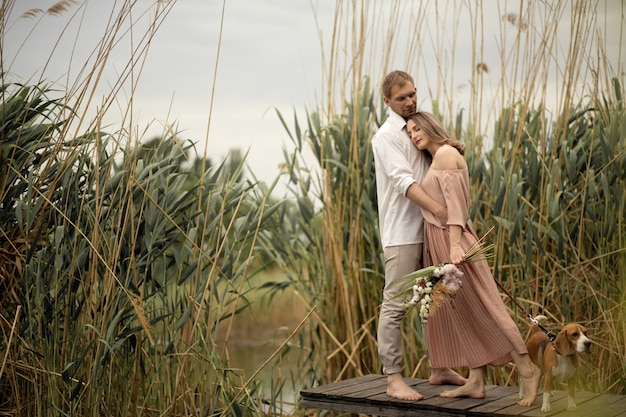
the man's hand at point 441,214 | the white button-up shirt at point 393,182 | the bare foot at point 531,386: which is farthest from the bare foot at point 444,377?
the man's hand at point 441,214

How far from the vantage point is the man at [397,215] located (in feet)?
11.2

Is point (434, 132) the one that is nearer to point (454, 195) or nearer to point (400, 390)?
point (454, 195)

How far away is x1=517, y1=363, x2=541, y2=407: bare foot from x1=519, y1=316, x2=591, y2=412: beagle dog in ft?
0.10

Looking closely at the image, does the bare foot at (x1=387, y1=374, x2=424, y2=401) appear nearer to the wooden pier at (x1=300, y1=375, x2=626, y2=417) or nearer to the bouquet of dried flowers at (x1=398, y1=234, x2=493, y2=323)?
the wooden pier at (x1=300, y1=375, x2=626, y2=417)

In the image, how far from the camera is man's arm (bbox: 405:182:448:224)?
10.9 ft

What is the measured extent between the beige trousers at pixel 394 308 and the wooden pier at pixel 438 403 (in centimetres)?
16

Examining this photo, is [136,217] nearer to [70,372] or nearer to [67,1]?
[70,372]

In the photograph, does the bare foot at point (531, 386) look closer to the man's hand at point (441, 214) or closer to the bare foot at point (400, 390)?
the bare foot at point (400, 390)

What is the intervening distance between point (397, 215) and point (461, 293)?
41 centimetres

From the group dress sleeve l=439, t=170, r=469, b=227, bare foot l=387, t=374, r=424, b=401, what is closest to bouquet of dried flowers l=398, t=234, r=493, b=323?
dress sleeve l=439, t=170, r=469, b=227

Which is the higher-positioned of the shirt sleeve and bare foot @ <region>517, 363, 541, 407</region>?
the shirt sleeve

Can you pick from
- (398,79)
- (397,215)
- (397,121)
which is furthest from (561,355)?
(398,79)

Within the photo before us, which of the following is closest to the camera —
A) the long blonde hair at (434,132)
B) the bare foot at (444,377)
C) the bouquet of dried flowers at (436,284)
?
the bouquet of dried flowers at (436,284)

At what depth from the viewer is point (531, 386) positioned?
3.21m
